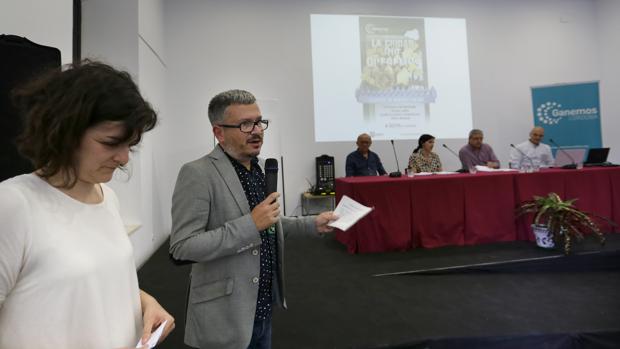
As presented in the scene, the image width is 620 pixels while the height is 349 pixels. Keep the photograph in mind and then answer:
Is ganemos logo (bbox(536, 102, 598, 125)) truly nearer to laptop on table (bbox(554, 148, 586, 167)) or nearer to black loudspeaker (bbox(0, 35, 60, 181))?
laptop on table (bbox(554, 148, 586, 167))

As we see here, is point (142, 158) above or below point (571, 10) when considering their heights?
below

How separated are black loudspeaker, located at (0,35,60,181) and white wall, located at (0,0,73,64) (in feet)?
2.10

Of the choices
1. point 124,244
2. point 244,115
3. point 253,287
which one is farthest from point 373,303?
point 124,244

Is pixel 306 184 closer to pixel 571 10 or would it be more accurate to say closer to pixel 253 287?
pixel 253 287

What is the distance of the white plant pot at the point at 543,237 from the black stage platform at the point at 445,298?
9cm

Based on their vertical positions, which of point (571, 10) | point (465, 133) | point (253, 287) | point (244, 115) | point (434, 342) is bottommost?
point (434, 342)

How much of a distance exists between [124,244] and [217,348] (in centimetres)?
47

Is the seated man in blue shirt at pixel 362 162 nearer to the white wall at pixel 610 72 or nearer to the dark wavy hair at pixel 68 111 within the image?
the dark wavy hair at pixel 68 111

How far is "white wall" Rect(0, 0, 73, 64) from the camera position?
4.50ft

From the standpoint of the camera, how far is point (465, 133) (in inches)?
203

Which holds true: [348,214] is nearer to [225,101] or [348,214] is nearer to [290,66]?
[225,101]

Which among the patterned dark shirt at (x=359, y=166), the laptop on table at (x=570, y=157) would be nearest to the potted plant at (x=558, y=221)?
the laptop on table at (x=570, y=157)

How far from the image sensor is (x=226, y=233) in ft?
3.06

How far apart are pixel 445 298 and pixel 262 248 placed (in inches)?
62.8
